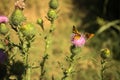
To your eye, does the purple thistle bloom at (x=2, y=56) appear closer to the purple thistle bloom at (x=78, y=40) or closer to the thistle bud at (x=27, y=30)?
the thistle bud at (x=27, y=30)

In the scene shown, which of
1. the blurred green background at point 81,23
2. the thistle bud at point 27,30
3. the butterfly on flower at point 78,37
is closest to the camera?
the thistle bud at point 27,30

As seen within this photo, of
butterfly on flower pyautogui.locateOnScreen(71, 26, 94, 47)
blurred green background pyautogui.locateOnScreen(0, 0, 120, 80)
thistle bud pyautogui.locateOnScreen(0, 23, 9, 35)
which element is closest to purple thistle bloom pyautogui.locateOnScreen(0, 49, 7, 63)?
thistle bud pyautogui.locateOnScreen(0, 23, 9, 35)

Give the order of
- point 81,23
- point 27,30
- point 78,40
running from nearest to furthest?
point 27,30 < point 78,40 < point 81,23

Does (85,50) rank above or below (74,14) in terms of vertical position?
below

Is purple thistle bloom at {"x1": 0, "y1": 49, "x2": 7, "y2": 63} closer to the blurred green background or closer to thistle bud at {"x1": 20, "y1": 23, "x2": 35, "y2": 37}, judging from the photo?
thistle bud at {"x1": 20, "y1": 23, "x2": 35, "y2": 37}

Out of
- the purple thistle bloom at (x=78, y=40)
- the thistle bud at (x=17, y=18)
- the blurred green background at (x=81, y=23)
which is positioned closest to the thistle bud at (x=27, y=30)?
the thistle bud at (x=17, y=18)

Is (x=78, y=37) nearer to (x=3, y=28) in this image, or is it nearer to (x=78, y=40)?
(x=78, y=40)

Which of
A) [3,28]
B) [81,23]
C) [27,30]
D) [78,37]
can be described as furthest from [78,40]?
[81,23]

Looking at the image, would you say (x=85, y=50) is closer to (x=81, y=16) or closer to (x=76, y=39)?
(x=81, y=16)

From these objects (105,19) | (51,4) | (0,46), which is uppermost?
(105,19)

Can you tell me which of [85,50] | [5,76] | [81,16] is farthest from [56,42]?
[5,76]

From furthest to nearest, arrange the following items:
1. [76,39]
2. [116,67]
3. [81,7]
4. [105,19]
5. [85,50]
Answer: [81,7], [105,19], [85,50], [116,67], [76,39]
